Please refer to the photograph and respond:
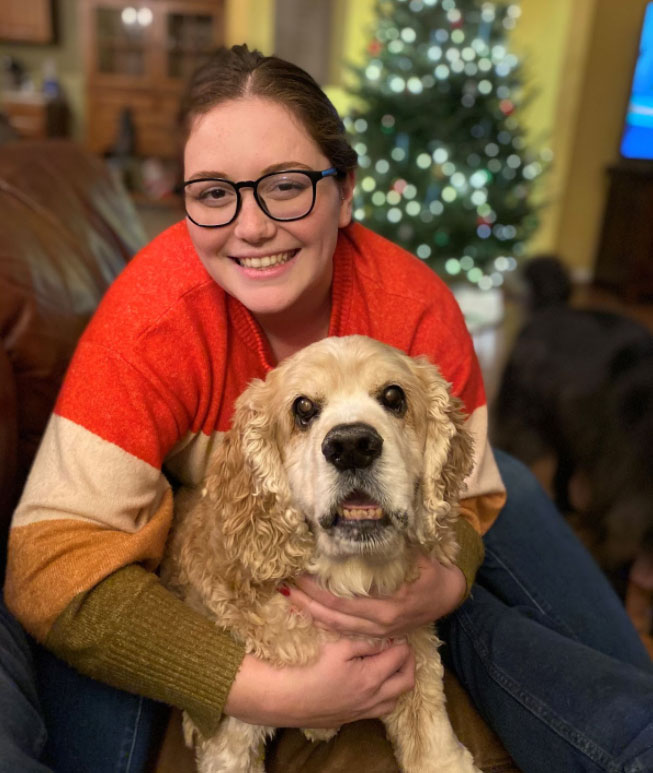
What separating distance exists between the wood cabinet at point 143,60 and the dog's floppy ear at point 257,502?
743 cm

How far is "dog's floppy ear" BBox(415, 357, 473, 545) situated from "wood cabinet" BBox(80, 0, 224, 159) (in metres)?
7.46

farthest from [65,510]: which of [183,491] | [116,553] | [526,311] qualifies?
[526,311]

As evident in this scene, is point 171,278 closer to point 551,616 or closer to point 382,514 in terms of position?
point 382,514

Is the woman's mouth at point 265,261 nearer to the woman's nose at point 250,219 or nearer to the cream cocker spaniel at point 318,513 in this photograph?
the woman's nose at point 250,219

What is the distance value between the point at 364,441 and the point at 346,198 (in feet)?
1.96

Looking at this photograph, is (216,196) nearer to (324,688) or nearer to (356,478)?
(356,478)

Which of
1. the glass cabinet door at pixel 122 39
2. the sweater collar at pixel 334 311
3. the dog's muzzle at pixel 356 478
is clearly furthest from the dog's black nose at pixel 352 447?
the glass cabinet door at pixel 122 39

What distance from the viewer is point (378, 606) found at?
1.13 metres

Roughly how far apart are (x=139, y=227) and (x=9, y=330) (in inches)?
35.6

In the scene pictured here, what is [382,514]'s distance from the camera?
102 centimetres

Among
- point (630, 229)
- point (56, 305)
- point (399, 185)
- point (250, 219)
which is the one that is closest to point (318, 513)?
point (250, 219)

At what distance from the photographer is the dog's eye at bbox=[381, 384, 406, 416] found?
112 centimetres

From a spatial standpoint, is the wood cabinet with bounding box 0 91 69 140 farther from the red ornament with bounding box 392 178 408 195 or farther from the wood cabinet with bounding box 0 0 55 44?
the red ornament with bounding box 392 178 408 195

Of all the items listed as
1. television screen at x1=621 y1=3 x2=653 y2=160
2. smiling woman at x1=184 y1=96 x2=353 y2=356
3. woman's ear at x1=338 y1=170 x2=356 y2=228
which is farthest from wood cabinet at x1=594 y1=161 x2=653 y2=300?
smiling woman at x1=184 y1=96 x2=353 y2=356
